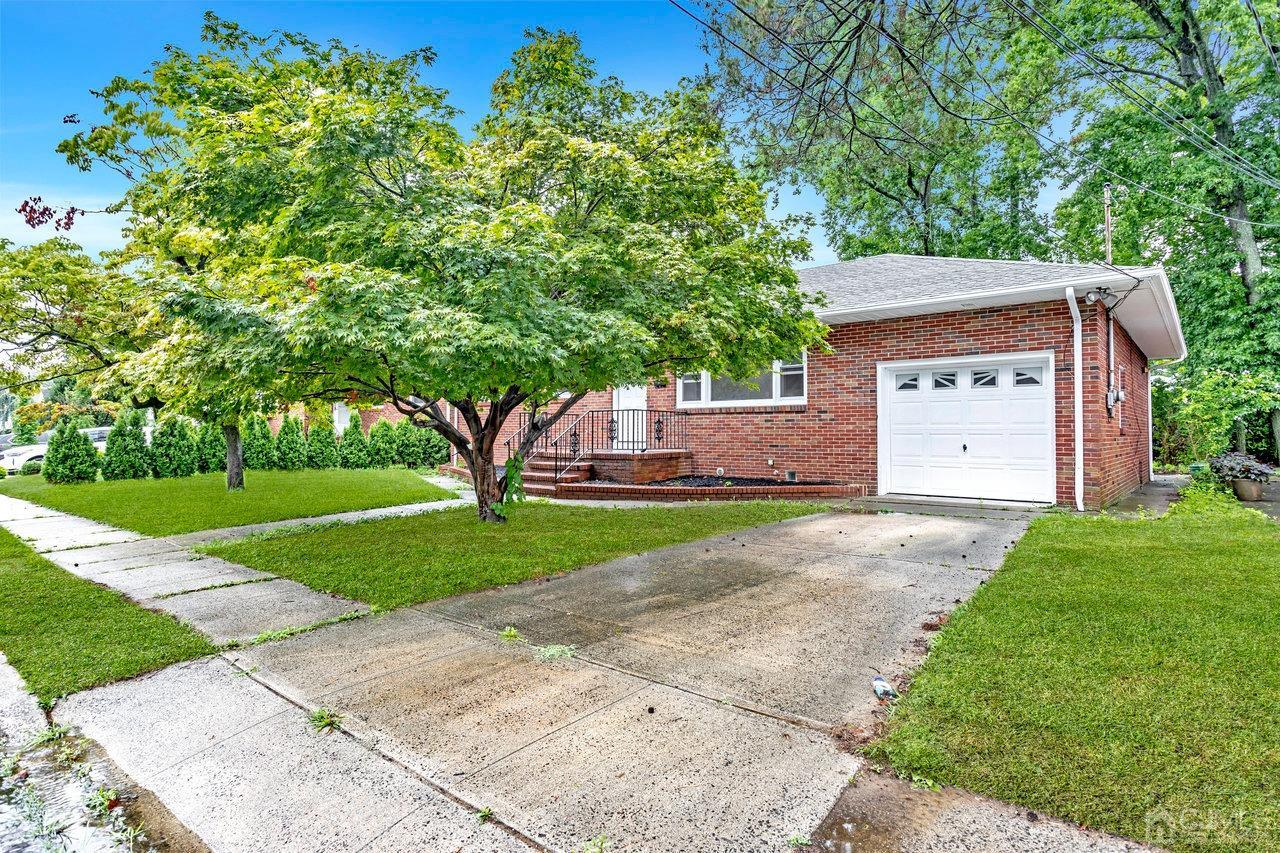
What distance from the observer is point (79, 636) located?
4.04 metres

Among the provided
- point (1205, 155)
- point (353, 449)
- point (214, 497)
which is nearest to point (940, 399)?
point (1205, 155)

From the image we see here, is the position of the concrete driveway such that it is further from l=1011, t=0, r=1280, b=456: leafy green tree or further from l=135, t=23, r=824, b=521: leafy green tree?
l=1011, t=0, r=1280, b=456: leafy green tree

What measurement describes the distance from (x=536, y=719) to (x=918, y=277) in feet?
34.9

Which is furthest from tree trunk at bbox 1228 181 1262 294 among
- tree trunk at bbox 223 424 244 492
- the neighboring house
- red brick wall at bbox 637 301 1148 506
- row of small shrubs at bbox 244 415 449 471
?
tree trunk at bbox 223 424 244 492

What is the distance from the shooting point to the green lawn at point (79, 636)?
3.45 meters

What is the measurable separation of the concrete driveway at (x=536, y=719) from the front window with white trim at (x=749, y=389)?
22.6 ft

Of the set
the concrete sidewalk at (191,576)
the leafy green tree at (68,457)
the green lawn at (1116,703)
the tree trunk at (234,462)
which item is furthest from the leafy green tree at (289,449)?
the green lawn at (1116,703)

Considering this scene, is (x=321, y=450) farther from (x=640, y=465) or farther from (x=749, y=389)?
(x=749, y=389)

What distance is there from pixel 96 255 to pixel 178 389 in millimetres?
8808

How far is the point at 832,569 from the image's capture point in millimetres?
5566

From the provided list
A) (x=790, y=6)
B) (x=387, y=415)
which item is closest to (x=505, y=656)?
(x=790, y=6)

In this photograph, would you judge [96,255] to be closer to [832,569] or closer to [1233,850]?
[832,569]

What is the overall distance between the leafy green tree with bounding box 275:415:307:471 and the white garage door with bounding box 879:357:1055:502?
15.0 meters

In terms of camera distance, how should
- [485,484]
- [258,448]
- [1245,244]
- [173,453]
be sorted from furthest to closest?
[258,448] → [1245,244] → [173,453] → [485,484]
